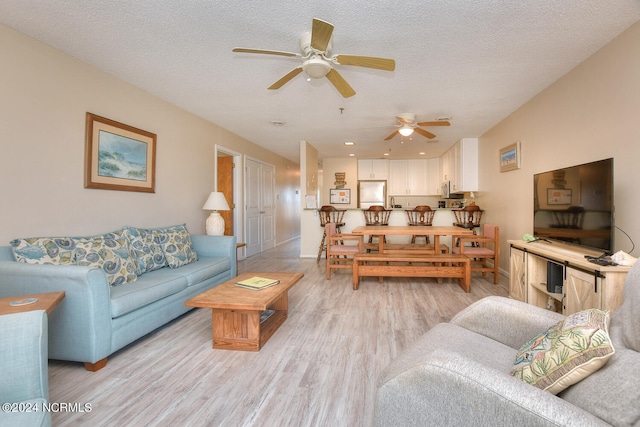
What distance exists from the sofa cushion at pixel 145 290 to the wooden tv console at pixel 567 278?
10.2 ft

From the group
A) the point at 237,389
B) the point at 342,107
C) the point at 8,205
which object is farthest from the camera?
the point at 342,107

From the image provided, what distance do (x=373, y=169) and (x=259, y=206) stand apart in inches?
130

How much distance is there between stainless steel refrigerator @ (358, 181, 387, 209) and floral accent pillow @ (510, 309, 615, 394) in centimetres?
709

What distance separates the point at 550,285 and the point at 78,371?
11.9ft

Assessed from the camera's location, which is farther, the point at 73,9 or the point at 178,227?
the point at 178,227

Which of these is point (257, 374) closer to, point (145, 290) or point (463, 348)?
point (145, 290)

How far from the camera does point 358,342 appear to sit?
2340 millimetres

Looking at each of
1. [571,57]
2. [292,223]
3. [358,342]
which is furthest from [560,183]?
[292,223]

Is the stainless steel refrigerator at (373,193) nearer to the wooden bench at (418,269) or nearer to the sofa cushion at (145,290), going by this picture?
the wooden bench at (418,269)

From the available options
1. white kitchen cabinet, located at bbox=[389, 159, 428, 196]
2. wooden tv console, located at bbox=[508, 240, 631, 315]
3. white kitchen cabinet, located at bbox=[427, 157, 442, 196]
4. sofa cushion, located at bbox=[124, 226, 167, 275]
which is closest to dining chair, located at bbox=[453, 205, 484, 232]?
wooden tv console, located at bbox=[508, 240, 631, 315]

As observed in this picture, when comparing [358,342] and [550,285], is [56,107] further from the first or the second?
[550,285]

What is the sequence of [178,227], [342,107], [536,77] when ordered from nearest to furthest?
[536,77] → [178,227] → [342,107]

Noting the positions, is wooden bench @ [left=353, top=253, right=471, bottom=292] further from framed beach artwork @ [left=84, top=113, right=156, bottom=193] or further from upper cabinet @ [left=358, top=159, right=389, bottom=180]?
upper cabinet @ [left=358, top=159, right=389, bottom=180]

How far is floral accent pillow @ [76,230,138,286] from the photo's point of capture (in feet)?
7.89
